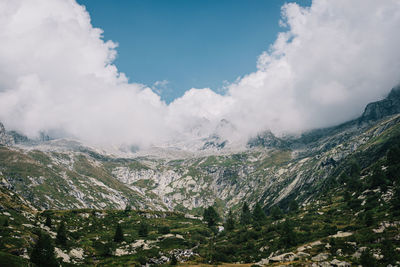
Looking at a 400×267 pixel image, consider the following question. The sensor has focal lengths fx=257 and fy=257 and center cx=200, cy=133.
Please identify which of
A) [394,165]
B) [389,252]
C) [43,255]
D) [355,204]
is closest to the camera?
[389,252]

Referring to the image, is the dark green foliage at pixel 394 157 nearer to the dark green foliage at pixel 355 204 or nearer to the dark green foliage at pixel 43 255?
the dark green foliage at pixel 355 204

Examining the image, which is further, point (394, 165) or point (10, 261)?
point (394, 165)

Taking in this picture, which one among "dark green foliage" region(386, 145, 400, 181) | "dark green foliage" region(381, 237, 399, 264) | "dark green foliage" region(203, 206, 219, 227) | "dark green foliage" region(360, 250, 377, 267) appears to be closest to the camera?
"dark green foliage" region(381, 237, 399, 264)

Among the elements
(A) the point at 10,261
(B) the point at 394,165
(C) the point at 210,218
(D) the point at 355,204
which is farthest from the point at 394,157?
(A) the point at 10,261

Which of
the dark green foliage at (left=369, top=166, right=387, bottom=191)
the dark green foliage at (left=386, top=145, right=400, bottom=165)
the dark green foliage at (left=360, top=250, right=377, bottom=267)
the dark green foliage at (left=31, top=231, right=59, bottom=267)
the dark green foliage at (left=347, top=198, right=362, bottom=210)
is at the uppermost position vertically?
the dark green foliage at (left=386, top=145, right=400, bottom=165)

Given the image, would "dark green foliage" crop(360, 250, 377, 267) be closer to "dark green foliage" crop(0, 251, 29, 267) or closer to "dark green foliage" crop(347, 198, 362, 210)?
"dark green foliage" crop(0, 251, 29, 267)

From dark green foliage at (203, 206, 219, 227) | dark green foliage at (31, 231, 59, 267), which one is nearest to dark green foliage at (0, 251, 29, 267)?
dark green foliage at (31, 231, 59, 267)

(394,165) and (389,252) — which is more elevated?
(394,165)

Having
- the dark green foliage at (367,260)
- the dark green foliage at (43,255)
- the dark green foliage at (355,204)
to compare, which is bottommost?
the dark green foliage at (367,260)

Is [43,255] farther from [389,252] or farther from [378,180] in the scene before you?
[378,180]

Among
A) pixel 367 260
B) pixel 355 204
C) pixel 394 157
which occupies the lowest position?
pixel 367 260

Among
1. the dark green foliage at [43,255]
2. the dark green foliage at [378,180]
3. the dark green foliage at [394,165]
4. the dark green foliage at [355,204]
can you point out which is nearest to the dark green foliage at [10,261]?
the dark green foliage at [43,255]

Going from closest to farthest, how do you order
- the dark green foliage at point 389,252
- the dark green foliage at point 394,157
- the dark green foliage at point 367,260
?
1. the dark green foliage at point 389,252
2. the dark green foliage at point 367,260
3. the dark green foliage at point 394,157

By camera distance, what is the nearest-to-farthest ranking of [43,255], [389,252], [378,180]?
[389,252], [43,255], [378,180]
